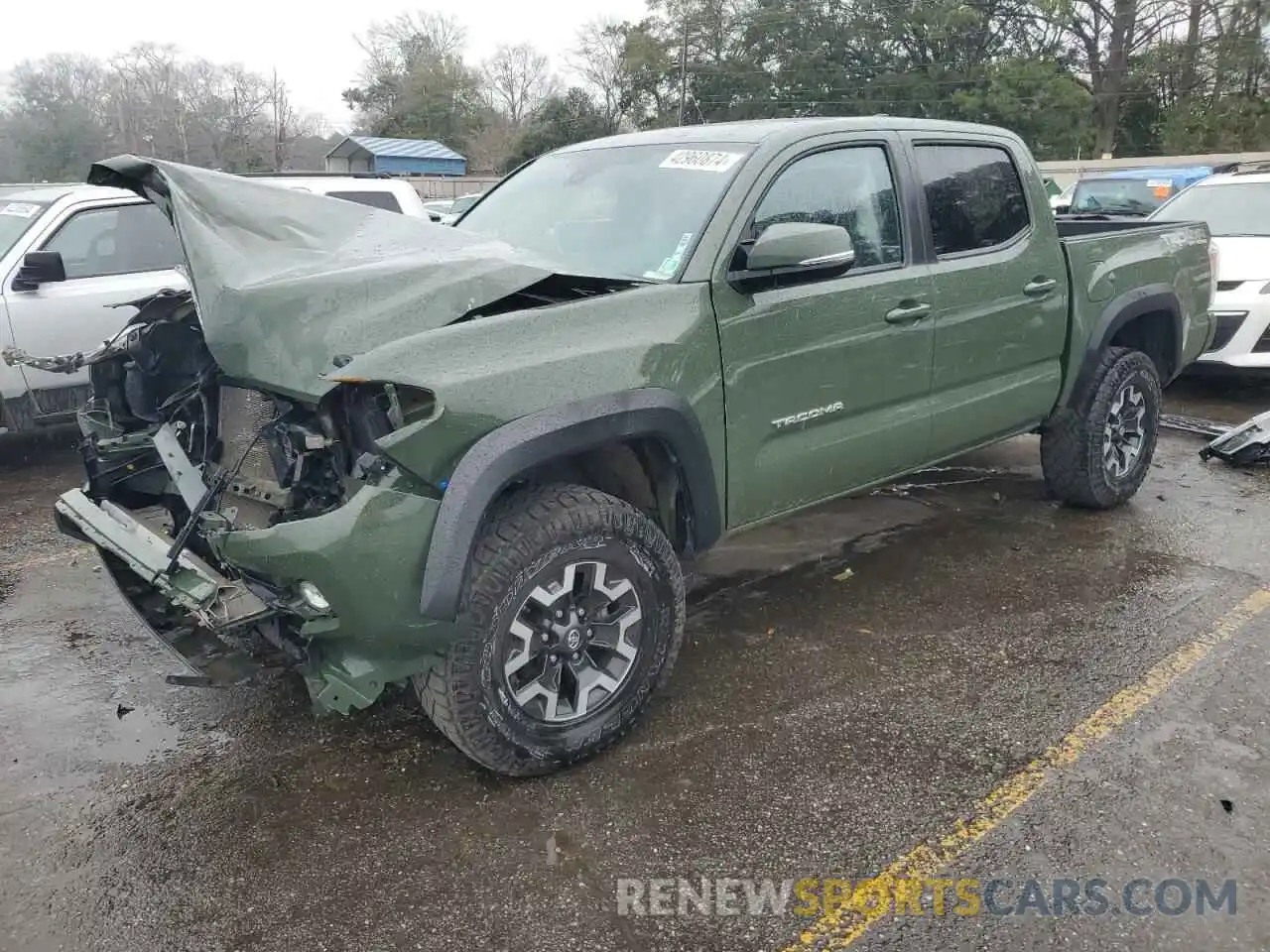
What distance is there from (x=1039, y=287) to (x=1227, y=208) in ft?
19.0

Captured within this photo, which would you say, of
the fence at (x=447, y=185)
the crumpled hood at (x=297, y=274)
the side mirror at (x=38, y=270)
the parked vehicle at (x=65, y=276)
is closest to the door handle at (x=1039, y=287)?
the crumpled hood at (x=297, y=274)

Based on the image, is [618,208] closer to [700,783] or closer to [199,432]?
[199,432]

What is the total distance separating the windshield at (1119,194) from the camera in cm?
1523

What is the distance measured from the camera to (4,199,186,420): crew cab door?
6270mm

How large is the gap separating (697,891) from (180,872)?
4.60 feet

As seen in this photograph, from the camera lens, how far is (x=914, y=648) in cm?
394

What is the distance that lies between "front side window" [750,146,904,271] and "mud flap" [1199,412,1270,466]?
144 inches

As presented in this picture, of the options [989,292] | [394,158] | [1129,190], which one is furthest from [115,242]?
[394,158]

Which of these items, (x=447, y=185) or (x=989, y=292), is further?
(x=447, y=185)

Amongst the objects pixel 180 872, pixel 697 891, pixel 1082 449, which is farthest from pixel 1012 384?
pixel 180 872

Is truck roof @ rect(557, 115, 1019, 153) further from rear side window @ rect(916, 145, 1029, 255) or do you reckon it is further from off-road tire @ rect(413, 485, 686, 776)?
off-road tire @ rect(413, 485, 686, 776)

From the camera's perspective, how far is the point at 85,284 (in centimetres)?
651

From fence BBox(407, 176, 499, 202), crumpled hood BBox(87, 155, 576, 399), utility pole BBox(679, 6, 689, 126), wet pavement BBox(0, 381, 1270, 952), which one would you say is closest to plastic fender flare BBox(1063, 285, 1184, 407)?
wet pavement BBox(0, 381, 1270, 952)

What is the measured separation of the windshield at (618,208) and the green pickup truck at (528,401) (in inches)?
0.7
